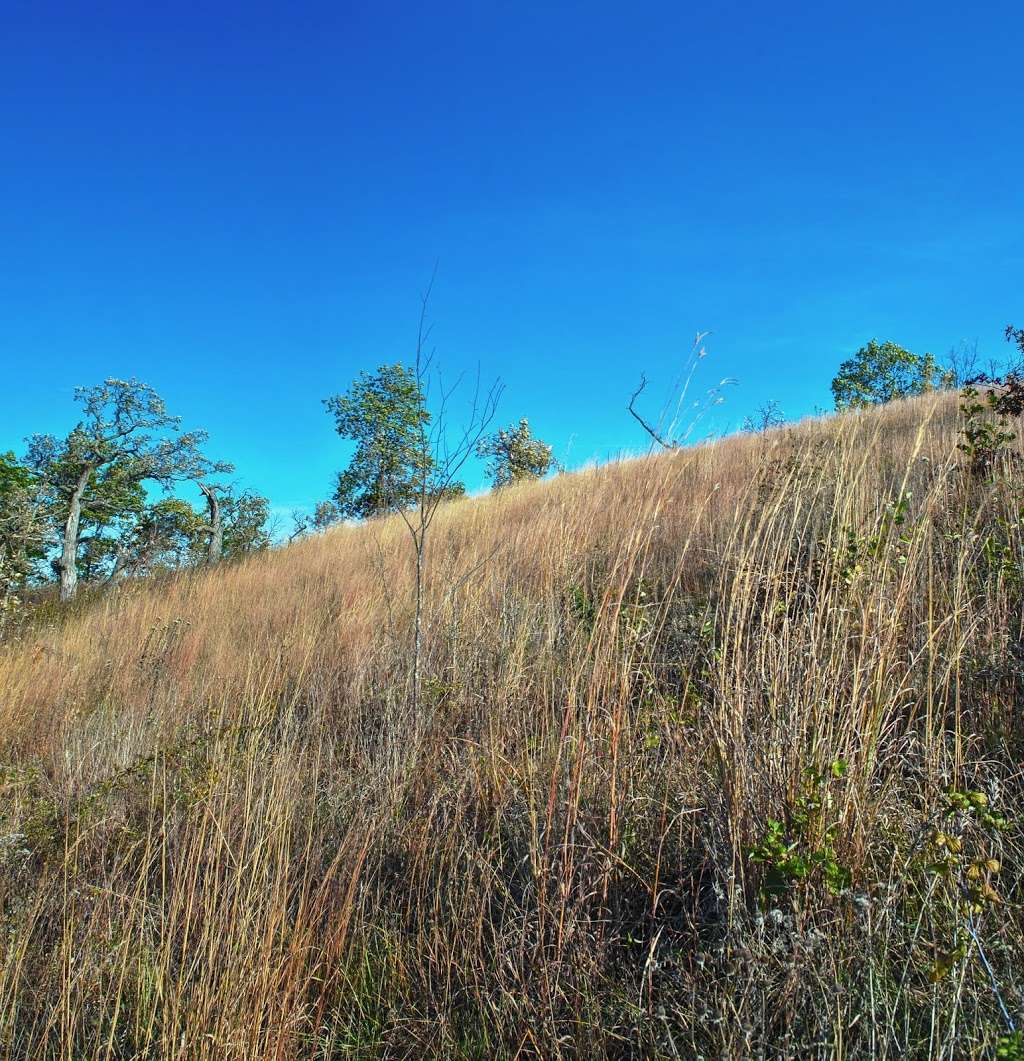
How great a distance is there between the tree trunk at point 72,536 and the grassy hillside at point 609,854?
37.5ft

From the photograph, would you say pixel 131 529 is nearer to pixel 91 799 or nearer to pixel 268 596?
pixel 268 596

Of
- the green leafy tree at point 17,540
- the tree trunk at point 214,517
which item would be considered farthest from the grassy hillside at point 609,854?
the tree trunk at point 214,517

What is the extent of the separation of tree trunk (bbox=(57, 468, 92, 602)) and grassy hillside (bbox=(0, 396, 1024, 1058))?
11436 mm

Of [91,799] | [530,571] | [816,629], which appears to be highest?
[530,571]

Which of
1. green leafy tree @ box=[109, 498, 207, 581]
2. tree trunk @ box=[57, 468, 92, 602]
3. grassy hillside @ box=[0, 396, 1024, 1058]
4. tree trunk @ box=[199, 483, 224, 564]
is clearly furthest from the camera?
tree trunk @ box=[199, 483, 224, 564]

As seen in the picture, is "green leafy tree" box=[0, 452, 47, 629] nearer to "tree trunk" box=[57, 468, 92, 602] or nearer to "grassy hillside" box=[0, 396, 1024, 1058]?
"tree trunk" box=[57, 468, 92, 602]

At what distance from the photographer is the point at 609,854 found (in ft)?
5.14

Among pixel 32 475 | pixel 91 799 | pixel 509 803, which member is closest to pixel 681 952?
pixel 509 803

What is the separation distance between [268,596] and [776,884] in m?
5.81

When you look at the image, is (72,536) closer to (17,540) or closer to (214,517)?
(214,517)

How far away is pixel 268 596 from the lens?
20.3ft

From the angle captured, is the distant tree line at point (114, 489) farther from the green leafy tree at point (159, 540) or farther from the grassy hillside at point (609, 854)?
the grassy hillside at point (609, 854)

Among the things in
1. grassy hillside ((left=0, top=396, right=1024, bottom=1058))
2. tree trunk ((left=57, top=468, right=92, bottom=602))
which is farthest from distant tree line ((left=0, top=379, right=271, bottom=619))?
grassy hillside ((left=0, top=396, right=1024, bottom=1058))

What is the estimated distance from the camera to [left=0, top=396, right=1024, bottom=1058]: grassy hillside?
3.94ft
